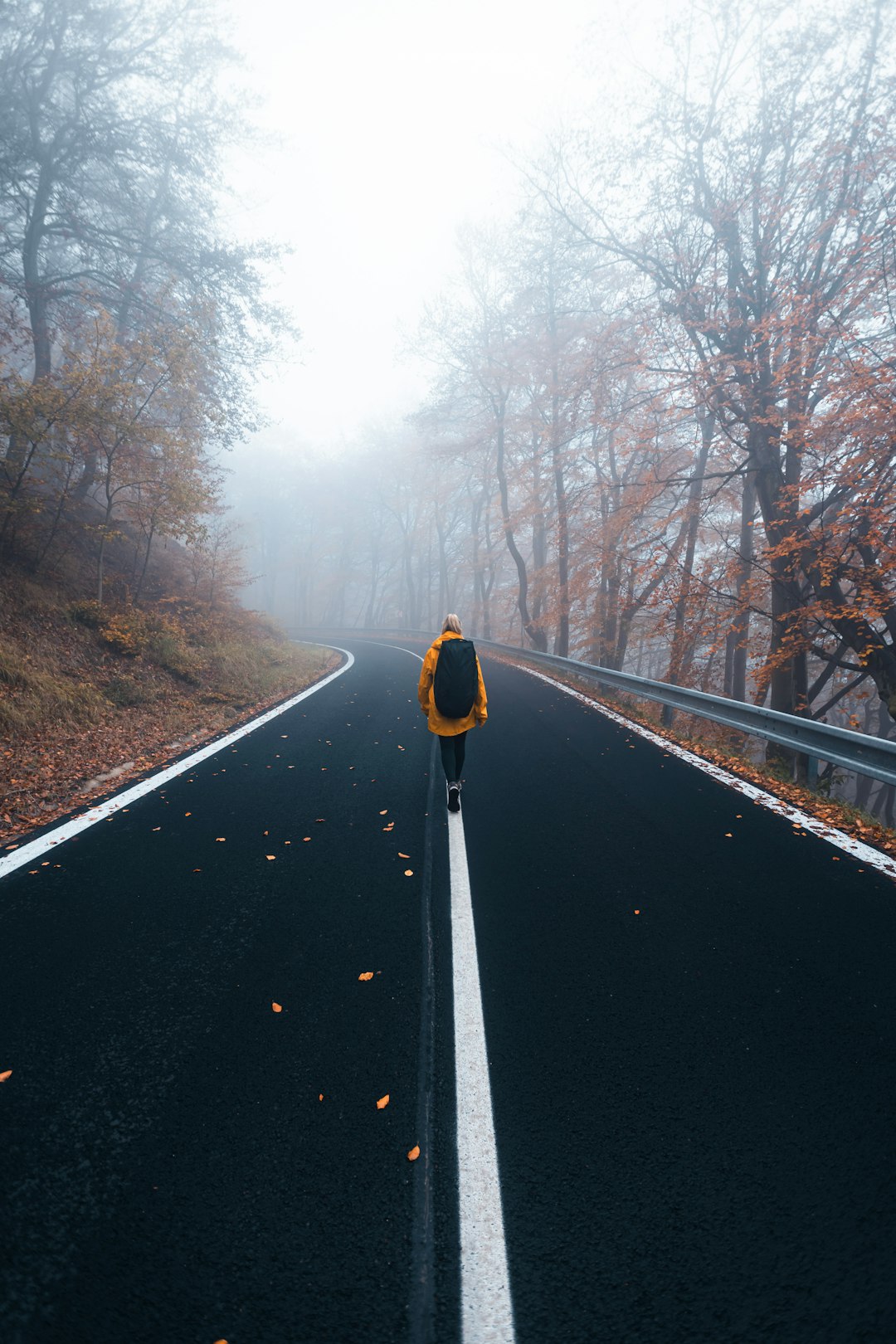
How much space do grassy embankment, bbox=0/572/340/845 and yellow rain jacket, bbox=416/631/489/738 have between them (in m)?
3.44

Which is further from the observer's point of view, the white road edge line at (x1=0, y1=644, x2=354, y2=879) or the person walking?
the person walking

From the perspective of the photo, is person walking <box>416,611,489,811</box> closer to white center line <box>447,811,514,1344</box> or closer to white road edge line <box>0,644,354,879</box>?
white center line <box>447,811,514,1344</box>

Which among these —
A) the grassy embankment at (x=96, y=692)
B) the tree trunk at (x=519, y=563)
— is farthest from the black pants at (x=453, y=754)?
the tree trunk at (x=519, y=563)

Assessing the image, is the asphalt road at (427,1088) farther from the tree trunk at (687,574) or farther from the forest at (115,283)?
the forest at (115,283)

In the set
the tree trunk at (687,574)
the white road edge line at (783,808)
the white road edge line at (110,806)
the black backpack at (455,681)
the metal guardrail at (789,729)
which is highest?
the tree trunk at (687,574)

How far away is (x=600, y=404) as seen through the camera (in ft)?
41.3

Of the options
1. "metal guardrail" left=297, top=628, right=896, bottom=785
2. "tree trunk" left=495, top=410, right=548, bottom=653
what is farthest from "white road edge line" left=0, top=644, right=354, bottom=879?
"tree trunk" left=495, top=410, right=548, bottom=653

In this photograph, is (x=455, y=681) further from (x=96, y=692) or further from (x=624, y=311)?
(x=624, y=311)

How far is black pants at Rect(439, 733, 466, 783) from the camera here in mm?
5836

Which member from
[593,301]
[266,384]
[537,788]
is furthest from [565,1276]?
[593,301]

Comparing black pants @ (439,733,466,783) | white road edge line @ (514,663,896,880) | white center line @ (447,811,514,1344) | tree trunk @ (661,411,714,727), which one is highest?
tree trunk @ (661,411,714,727)

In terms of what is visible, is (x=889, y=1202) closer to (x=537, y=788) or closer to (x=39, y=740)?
(x=537, y=788)

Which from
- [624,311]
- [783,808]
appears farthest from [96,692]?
[624,311]

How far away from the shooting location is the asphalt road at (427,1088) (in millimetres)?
1751
